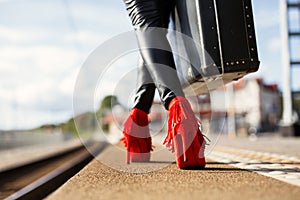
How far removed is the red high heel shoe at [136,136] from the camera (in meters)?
2.89

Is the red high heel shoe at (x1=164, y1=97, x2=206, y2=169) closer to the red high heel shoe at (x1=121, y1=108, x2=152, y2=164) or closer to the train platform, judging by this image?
the train platform

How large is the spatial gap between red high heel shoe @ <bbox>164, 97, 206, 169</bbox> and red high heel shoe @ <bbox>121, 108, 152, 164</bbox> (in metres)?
0.63

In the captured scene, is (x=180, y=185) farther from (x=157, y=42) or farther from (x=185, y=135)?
(x=157, y=42)

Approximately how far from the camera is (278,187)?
5.02 feet

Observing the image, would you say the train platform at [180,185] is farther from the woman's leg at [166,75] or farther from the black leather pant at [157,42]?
the black leather pant at [157,42]

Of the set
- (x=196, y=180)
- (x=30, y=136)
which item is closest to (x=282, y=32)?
(x=196, y=180)

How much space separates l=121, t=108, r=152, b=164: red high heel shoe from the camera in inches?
114

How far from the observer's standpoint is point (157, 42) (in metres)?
2.51

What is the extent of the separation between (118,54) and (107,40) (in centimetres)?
17

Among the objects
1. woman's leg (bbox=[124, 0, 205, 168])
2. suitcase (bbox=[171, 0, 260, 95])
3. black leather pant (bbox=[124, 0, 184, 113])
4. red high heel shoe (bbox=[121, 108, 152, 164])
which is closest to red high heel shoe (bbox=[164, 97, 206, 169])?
woman's leg (bbox=[124, 0, 205, 168])

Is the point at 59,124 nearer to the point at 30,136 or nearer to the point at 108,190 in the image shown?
the point at 30,136

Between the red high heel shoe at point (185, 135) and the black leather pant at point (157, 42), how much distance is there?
107 millimetres

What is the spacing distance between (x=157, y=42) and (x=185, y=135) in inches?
22.5

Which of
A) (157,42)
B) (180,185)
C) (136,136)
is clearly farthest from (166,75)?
(180,185)
